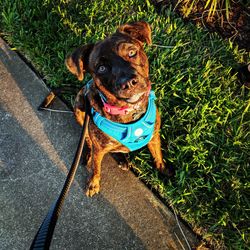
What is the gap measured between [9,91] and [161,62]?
174cm

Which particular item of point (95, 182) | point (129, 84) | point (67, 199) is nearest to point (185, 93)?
point (95, 182)

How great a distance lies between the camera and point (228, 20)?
433cm

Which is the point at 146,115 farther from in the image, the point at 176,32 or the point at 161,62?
the point at 176,32

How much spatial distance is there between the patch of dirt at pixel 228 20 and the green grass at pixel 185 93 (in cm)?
15

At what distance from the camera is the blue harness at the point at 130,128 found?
281cm

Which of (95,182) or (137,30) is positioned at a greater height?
(137,30)

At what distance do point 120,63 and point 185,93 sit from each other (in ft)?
4.28

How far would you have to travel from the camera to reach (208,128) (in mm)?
3561

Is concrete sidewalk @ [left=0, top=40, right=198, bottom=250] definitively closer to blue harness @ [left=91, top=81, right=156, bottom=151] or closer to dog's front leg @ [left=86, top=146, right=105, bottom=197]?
dog's front leg @ [left=86, top=146, right=105, bottom=197]

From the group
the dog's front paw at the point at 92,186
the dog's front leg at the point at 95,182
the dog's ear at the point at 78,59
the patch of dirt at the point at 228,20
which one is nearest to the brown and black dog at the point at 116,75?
the dog's ear at the point at 78,59

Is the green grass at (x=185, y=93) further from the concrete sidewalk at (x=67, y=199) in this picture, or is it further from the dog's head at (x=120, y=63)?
the dog's head at (x=120, y=63)

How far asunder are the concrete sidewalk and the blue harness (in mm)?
722

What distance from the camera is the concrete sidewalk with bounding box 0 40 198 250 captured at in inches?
127

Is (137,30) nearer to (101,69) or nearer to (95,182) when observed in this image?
(101,69)
